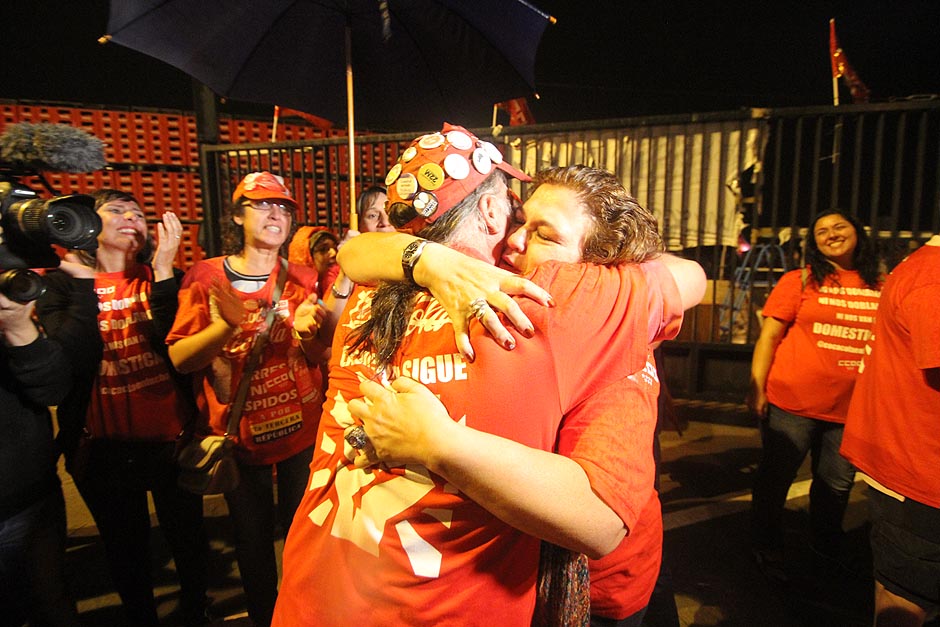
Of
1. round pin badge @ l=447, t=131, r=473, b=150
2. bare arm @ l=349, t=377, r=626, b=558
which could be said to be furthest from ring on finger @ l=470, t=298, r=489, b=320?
round pin badge @ l=447, t=131, r=473, b=150

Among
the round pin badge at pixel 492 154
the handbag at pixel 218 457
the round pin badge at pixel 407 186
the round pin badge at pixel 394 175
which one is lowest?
the handbag at pixel 218 457

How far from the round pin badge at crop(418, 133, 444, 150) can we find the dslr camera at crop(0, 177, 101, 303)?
44.8 inches

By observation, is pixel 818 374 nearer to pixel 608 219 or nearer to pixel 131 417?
pixel 608 219

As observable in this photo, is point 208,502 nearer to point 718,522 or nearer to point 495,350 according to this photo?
point 718,522

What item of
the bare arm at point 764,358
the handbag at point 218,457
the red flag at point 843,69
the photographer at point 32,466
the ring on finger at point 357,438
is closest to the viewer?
the ring on finger at point 357,438

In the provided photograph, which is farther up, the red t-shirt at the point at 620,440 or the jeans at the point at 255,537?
the red t-shirt at the point at 620,440

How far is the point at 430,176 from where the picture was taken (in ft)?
4.70

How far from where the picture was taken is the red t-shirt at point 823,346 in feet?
10.9

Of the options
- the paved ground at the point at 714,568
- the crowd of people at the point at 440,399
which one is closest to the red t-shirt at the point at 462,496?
the crowd of people at the point at 440,399

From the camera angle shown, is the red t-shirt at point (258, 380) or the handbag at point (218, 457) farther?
the red t-shirt at point (258, 380)

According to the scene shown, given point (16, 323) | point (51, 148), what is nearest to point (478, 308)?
point (16, 323)

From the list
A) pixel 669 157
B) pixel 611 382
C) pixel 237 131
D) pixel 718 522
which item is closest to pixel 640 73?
pixel 669 157

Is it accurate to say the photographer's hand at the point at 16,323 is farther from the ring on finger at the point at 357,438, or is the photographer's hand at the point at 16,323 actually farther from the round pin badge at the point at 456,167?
the round pin badge at the point at 456,167

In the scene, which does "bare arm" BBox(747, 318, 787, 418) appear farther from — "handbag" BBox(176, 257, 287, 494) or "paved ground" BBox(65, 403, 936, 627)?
"handbag" BBox(176, 257, 287, 494)
